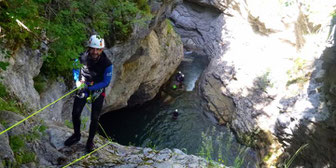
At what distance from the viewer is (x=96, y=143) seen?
16.5 feet

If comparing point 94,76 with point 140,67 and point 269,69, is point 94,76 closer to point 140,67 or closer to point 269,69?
point 140,67

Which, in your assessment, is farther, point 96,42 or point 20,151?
point 96,42

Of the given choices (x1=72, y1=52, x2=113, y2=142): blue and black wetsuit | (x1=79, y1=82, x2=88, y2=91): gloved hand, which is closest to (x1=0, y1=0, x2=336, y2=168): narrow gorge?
(x1=72, y1=52, x2=113, y2=142): blue and black wetsuit

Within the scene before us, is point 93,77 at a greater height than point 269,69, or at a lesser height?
greater

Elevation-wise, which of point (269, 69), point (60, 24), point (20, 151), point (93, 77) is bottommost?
point (269, 69)

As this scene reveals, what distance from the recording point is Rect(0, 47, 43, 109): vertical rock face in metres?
4.31

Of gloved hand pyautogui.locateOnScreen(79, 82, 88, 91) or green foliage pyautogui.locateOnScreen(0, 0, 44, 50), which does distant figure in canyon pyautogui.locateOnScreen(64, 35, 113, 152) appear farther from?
green foliage pyautogui.locateOnScreen(0, 0, 44, 50)

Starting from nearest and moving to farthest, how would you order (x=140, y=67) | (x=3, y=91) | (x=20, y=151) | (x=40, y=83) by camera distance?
1. (x=20, y=151)
2. (x=3, y=91)
3. (x=40, y=83)
4. (x=140, y=67)

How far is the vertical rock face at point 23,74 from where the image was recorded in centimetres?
431

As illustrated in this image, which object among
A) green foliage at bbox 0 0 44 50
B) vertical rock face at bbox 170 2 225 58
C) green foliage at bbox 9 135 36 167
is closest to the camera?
green foliage at bbox 9 135 36 167

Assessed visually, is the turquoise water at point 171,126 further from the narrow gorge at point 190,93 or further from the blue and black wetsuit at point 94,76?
the blue and black wetsuit at point 94,76

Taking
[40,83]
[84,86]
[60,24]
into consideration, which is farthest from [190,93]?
[84,86]

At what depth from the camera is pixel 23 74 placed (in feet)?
15.8

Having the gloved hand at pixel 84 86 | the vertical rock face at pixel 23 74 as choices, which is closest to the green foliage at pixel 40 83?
the vertical rock face at pixel 23 74
